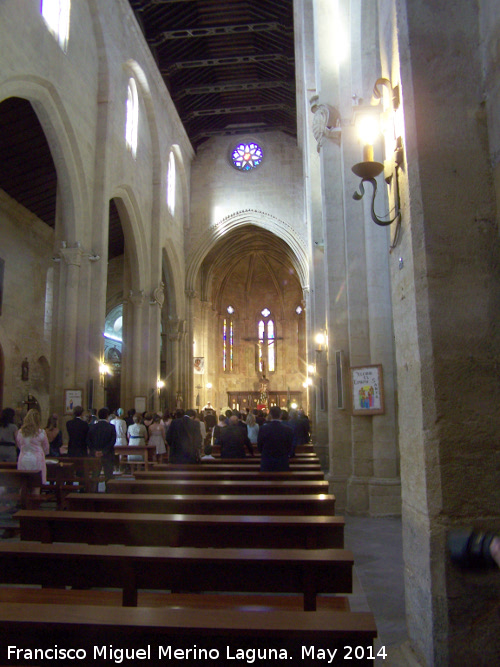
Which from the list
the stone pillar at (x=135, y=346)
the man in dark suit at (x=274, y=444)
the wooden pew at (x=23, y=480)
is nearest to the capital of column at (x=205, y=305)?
the stone pillar at (x=135, y=346)

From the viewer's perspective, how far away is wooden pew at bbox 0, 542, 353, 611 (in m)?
2.18

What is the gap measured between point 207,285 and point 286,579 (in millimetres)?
26329

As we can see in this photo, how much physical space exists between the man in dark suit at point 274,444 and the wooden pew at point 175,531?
2641 millimetres

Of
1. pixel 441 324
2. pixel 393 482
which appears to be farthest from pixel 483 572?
pixel 393 482

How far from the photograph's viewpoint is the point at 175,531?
2947 mm

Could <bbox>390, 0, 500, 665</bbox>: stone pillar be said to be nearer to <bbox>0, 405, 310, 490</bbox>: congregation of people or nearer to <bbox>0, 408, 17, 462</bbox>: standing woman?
<bbox>0, 405, 310, 490</bbox>: congregation of people

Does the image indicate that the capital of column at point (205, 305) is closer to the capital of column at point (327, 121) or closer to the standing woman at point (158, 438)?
the standing woman at point (158, 438)

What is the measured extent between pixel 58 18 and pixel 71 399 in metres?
8.68

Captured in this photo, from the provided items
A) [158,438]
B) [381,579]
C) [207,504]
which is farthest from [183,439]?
[158,438]

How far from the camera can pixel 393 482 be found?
6289 mm

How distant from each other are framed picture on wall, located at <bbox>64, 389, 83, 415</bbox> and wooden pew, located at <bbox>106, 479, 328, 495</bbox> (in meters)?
8.02

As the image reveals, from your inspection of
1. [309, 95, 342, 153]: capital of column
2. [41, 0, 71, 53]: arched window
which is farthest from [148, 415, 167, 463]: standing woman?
[41, 0, 71, 53]: arched window

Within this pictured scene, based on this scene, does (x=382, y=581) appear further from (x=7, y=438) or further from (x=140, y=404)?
(x=140, y=404)

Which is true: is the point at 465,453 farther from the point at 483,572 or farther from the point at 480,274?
the point at 483,572
